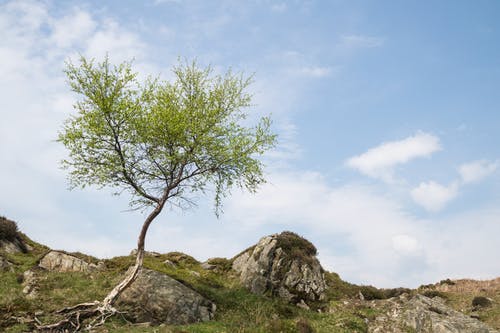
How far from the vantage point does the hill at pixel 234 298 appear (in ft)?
79.8

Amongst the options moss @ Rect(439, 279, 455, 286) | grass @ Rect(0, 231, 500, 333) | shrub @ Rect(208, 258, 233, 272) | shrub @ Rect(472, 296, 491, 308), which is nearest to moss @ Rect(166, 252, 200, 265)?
grass @ Rect(0, 231, 500, 333)

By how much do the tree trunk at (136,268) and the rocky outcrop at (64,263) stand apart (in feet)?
28.7

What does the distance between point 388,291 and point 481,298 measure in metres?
9.25

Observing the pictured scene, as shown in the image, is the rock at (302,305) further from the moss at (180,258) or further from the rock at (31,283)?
the rock at (31,283)

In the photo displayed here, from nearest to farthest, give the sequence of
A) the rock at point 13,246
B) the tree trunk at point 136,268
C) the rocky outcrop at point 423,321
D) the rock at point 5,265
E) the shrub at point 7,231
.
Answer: the tree trunk at point 136,268 < the rocky outcrop at point 423,321 < the rock at point 5,265 < the rock at point 13,246 < the shrub at point 7,231

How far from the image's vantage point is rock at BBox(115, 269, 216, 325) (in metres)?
25.8

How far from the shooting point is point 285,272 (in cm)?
3297

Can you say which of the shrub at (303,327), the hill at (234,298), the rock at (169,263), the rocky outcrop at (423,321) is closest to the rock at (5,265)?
the hill at (234,298)

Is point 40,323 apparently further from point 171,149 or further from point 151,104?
point 151,104

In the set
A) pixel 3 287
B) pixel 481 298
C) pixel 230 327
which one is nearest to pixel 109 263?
pixel 3 287

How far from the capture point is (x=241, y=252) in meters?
43.6

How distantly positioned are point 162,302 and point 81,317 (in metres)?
4.97

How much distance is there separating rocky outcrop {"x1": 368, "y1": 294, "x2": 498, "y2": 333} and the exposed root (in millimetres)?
17693

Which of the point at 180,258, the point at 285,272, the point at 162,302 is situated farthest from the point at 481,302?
the point at 162,302
